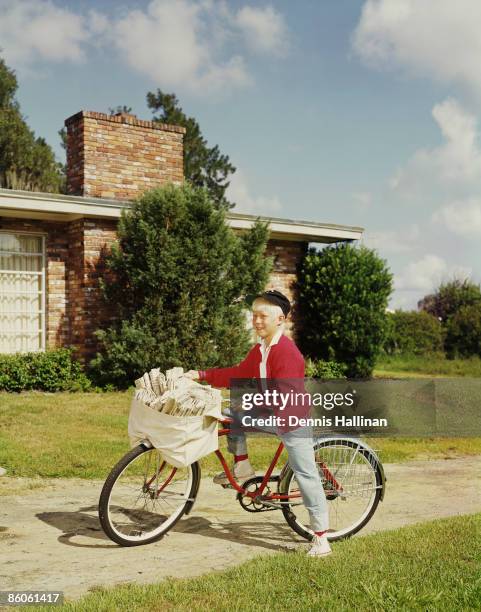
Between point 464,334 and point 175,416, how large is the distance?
2249 centimetres

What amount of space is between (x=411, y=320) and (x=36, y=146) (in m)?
20.1

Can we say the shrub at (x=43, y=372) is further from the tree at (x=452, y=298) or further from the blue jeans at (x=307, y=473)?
the tree at (x=452, y=298)

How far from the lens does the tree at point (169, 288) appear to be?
14172mm

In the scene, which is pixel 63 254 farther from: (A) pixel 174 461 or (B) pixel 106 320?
(A) pixel 174 461

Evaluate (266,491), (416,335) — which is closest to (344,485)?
(266,491)

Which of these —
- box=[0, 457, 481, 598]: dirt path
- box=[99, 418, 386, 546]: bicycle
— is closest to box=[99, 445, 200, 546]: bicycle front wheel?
box=[99, 418, 386, 546]: bicycle

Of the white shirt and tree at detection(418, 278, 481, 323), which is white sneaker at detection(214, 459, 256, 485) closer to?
the white shirt

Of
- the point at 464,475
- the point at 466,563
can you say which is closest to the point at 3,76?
the point at 464,475

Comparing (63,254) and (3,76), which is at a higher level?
(3,76)

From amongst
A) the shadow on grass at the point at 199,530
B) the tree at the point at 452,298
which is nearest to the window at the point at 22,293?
the shadow on grass at the point at 199,530

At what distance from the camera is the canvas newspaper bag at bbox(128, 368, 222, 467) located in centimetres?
516

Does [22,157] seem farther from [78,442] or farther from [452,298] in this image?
[78,442]

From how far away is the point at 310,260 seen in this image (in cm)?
1836

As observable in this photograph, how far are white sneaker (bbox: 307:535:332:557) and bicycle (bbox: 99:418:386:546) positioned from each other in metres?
0.19
